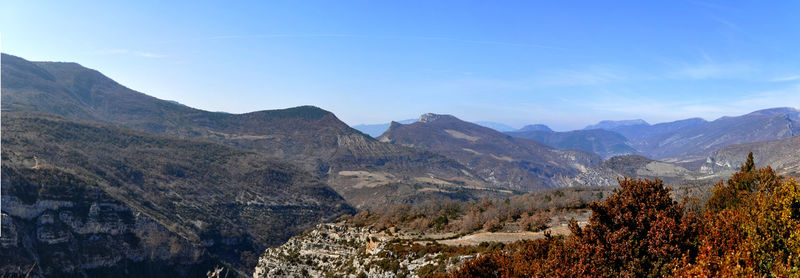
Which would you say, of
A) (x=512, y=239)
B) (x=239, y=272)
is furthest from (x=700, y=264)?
(x=239, y=272)

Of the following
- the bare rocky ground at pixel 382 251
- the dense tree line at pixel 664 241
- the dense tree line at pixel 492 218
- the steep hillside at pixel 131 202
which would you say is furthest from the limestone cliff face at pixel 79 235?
the dense tree line at pixel 664 241

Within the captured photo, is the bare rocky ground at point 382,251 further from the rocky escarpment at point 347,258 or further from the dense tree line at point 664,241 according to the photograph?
the dense tree line at point 664,241

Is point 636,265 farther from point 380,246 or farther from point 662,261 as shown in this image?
point 380,246

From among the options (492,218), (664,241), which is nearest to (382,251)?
(492,218)

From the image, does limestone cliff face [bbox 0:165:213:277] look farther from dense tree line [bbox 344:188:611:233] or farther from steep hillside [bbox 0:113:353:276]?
dense tree line [bbox 344:188:611:233]

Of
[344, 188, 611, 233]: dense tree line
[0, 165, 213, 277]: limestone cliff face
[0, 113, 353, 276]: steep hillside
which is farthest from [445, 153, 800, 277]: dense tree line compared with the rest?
[0, 113, 353, 276]: steep hillside

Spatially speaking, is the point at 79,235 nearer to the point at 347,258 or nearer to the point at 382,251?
the point at 347,258
